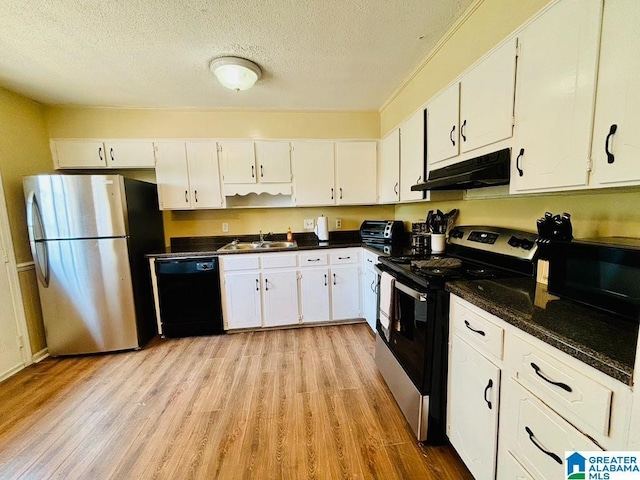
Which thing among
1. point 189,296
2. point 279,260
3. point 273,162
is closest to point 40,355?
point 189,296

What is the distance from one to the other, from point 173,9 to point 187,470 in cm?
254

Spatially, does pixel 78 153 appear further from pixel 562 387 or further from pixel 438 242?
pixel 562 387

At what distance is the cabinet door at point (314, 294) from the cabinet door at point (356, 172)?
918 millimetres

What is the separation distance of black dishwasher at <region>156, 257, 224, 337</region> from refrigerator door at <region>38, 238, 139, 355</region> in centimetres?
30

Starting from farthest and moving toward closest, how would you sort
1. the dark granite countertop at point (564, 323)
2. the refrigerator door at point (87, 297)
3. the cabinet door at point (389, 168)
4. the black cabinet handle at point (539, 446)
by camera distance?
1. the cabinet door at point (389, 168)
2. the refrigerator door at point (87, 297)
3. the black cabinet handle at point (539, 446)
4. the dark granite countertop at point (564, 323)

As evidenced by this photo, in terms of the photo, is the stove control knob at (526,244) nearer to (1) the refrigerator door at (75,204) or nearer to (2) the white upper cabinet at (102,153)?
(1) the refrigerator door at (75,204)

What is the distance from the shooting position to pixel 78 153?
2.80 m

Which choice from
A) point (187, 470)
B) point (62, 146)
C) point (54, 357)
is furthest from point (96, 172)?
point (187, 470)

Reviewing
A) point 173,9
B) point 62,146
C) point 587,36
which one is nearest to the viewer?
point 587,36

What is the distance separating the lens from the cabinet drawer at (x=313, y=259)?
2855 mm

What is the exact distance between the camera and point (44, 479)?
4.38ft

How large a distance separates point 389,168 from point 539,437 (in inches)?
96.6

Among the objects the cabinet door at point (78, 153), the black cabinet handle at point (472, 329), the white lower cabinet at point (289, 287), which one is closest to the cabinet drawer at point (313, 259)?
the white lower cabinet at point (289, 287)

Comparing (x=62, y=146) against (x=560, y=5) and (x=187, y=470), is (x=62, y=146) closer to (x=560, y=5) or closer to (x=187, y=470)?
(x=187, y=470)
